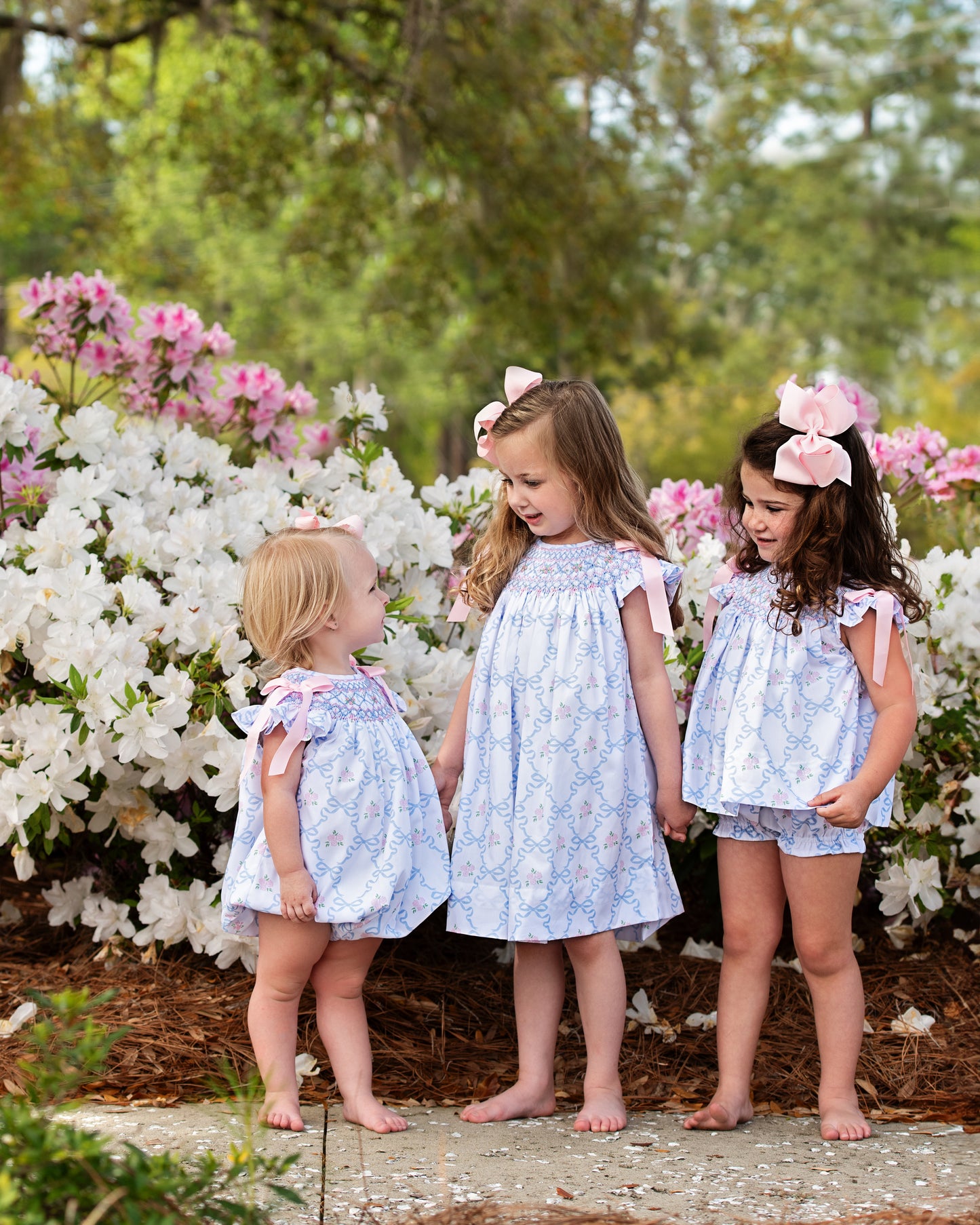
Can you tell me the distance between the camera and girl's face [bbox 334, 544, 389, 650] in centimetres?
274

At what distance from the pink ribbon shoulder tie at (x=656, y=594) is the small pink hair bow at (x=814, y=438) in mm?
319

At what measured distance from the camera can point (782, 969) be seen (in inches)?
137

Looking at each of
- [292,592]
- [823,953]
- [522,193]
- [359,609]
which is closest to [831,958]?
[823,953]

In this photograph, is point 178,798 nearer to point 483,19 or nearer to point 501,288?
point 483,19

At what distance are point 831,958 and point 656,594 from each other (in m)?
0.85

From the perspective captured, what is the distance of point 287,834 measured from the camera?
2598 millimetres

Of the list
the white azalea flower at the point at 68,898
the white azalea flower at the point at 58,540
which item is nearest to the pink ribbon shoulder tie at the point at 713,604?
the white azalea flower at the point at 58,540

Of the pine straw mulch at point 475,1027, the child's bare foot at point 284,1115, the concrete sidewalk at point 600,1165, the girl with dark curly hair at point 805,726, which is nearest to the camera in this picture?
the concrete sidewalk at point 600,1165

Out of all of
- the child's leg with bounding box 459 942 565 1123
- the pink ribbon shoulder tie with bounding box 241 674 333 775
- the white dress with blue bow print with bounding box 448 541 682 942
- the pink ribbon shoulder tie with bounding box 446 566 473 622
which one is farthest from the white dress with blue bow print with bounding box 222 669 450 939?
the pink ribbon shoulder tie with bounding box 446 566 473 622

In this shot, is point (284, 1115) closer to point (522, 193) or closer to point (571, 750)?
point (571, 750)

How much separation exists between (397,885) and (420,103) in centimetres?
940

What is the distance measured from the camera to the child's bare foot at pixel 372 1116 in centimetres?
257

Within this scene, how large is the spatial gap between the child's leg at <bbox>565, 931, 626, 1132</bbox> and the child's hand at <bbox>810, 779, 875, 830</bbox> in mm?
551

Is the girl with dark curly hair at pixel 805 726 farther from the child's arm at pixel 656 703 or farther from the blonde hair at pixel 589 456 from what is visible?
the blonde hair at pixel 589 456
